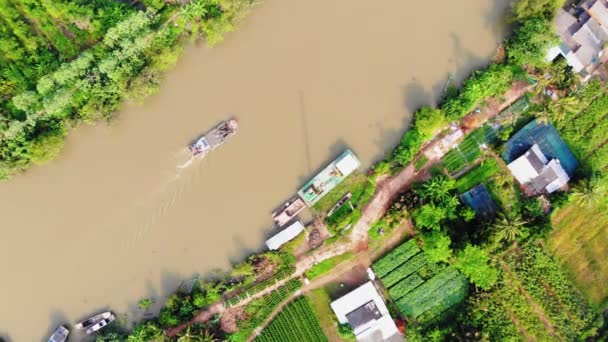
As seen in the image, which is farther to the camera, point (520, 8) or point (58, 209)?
point (58, 209)

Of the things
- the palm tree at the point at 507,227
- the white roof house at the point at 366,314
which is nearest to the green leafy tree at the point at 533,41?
the palm tree at the point at 507,227

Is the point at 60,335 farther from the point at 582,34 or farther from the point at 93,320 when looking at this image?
the point at 582,34

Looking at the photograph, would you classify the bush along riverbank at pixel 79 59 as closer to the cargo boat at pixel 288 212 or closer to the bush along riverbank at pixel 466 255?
the cargo boat at pixel 288 212

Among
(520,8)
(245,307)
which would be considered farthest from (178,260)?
(520,8)

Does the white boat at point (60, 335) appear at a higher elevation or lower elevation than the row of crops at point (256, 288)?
higher

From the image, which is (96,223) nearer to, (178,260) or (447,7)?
(178,260)

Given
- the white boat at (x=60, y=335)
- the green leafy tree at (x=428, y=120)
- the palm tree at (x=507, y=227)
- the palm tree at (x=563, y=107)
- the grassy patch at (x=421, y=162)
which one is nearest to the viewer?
the palm tree at (x=507, y=227)

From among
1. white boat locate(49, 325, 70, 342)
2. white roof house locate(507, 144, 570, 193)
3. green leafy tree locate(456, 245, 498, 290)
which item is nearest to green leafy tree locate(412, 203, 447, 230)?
green leafy tree locate(456, 245, 498, 290)
